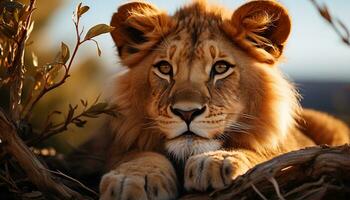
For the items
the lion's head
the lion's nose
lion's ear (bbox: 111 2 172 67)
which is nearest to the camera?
the lion's nose

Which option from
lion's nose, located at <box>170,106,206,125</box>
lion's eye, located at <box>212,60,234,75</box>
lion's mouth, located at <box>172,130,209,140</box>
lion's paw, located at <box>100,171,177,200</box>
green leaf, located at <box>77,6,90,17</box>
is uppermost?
green leaf, located at <box>77,6,90,17</box>

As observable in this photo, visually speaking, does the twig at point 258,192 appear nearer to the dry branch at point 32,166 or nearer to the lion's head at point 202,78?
the lion's head at point 202,78

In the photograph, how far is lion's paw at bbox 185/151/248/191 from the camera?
9.57 feet

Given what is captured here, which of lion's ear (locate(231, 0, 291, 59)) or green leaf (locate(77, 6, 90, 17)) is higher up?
green leaf (locate(77, 6, 90, 17))

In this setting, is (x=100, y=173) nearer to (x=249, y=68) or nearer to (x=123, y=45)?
(x=123, y=45)

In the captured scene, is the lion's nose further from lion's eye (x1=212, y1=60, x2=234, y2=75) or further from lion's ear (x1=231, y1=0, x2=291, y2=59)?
lion's ear (x1=231, y1=0, x2=291, y2=59)

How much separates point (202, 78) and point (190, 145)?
40 cm

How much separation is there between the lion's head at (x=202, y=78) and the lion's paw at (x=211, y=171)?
26 centimetres

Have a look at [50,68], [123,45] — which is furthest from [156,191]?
[123,45]

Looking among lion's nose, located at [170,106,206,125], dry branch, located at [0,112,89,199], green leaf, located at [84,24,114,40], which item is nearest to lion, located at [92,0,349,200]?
lion's nose, located at [170,106,206,125]

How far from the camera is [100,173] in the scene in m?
4.01

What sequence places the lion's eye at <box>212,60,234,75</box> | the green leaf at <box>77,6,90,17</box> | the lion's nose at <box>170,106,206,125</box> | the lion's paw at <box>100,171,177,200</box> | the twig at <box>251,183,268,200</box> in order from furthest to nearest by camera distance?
the lion's eye at <box>212,60,234,75</box> < the lion's nose at <box>170,106,206,125</box> < the green leaf at <box>77,6,90,17</box> < the lion's paw at <box>100,171,177,200</box> < the twig at <box>251,183,268,200</box>

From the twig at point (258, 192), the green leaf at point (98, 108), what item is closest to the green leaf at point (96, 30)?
the green leaf at point (98, 108)

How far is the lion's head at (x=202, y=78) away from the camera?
3354mm
